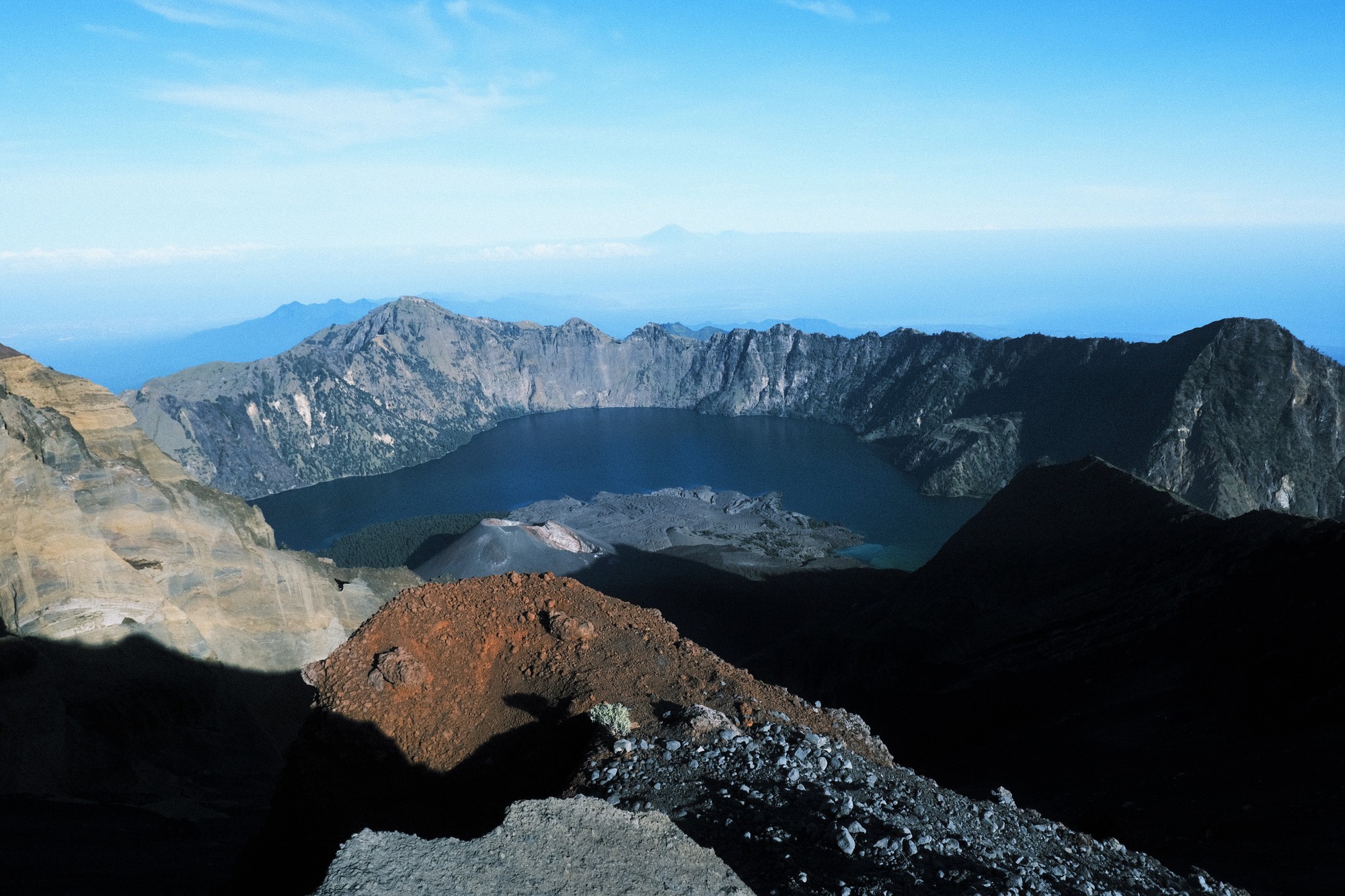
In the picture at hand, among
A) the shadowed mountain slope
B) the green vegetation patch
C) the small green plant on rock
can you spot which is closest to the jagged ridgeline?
the green vegetation patch

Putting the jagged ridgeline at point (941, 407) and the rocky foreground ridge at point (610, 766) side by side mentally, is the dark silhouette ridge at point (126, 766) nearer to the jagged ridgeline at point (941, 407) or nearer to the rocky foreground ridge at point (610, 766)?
the rocky foreground ridge at point (610, 766)

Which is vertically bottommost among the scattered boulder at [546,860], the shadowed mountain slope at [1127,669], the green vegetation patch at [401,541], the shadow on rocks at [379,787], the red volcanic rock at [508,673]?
the green vegetation patch at [401,541]

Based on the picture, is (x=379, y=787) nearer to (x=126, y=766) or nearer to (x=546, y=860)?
(x=546, y=860)

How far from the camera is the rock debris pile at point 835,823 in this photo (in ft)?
32.4

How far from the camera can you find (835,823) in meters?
10.8

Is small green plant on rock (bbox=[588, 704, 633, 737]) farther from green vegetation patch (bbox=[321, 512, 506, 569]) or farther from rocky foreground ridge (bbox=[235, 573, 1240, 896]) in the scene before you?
green vegetation patch (bbox=[321, 512, 506, 569])

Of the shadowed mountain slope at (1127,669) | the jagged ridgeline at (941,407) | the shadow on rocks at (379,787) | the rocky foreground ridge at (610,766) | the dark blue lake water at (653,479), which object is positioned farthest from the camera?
the dark blue lake water at (653,479)

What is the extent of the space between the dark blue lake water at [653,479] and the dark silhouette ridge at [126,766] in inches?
2707

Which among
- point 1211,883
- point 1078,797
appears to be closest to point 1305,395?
point 1078,797

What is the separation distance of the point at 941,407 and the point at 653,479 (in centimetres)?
5992

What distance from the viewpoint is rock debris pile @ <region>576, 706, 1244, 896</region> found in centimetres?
988

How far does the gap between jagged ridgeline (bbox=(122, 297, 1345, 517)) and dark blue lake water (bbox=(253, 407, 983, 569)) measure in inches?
299

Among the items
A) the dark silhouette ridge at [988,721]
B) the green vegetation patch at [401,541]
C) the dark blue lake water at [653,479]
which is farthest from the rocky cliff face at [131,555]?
the dark blue lake water at [653,479]

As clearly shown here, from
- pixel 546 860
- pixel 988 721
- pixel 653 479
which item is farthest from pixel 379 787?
pixel 653 479
